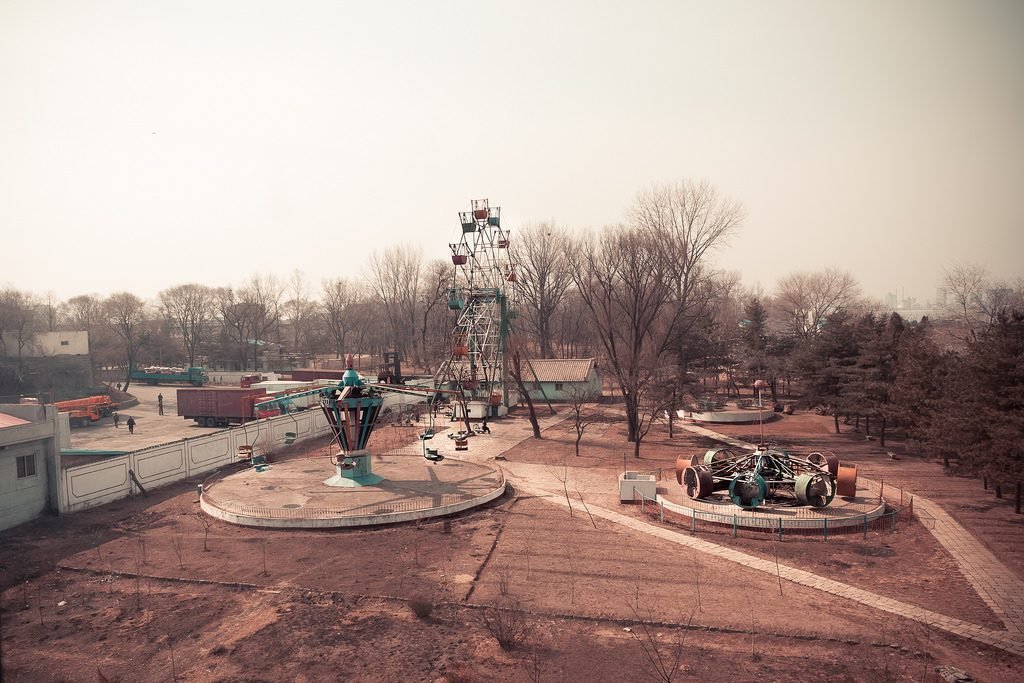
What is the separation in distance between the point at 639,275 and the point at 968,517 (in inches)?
782

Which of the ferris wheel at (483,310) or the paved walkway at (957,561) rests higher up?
the ferris wheel at (483,310)

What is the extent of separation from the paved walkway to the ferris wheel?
21.1 metres

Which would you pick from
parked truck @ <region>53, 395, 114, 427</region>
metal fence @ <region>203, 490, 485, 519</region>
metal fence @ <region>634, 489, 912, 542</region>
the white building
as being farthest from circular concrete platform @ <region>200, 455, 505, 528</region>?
parked truck @ <region>53, 395, 114, 427</region>

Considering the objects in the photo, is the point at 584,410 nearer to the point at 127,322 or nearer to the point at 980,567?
the point at 980,567

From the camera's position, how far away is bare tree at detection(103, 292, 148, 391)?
8006 centimetres

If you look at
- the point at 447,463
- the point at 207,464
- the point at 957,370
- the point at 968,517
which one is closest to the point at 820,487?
the point at 968,517

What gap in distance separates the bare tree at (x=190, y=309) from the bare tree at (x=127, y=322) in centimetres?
470

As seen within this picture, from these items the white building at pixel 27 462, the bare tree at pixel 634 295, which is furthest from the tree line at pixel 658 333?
the white building at pixel 27 462

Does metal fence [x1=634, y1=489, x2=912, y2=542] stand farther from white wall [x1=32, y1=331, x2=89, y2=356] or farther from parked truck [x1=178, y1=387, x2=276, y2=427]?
white wall [x1=32, y1=331, x2=89, y2=356]

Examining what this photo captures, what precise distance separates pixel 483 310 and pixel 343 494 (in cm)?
2567

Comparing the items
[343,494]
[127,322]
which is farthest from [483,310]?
[127,322]

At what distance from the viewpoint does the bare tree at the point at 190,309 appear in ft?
320

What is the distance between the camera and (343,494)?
23.7 metres

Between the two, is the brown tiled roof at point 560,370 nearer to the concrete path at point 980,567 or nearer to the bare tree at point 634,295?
the bare tree at point 634,295
